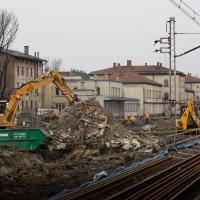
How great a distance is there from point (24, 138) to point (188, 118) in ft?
61.9

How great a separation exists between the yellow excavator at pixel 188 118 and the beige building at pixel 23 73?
36.9 metres

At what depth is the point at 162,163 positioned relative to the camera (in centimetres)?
2291

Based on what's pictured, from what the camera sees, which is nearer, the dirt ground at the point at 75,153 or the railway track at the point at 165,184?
the railway track at the point at 165,184

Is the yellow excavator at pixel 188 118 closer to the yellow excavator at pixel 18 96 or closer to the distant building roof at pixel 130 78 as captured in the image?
the yellow excavator at pixel 18 96

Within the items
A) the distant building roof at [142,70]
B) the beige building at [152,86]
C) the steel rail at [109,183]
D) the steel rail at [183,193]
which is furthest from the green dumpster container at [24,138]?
the distant building roof at [142,70]

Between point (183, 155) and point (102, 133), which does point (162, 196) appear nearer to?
point (183, 155)

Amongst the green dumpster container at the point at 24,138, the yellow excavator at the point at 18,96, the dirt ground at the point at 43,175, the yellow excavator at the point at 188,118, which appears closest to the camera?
→ the dirt ground at the point at 43,175

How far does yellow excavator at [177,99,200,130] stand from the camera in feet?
137

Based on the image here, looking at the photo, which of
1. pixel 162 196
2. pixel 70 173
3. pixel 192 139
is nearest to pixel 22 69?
pixel 192 139

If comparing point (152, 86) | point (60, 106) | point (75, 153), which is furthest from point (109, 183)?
point (152, 86)

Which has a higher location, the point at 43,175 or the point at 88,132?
the point at 88,132

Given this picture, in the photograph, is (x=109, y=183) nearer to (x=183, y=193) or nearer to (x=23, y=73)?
(x=183, y=193)

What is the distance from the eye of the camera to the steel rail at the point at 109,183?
13.8 m

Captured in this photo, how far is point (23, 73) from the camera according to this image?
281 ft
